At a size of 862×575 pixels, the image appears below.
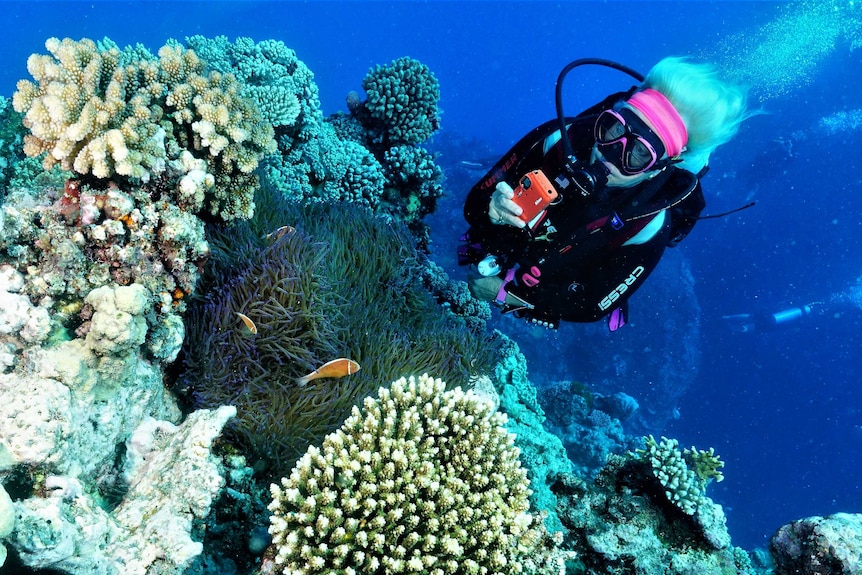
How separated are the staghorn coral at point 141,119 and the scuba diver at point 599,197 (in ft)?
7.12

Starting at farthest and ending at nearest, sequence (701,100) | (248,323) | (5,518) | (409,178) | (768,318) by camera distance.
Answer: (768,318) < (409,178) < (701,100) < (248,323) < (5,518)

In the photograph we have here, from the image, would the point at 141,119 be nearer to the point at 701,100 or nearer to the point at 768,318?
the point at 701,100

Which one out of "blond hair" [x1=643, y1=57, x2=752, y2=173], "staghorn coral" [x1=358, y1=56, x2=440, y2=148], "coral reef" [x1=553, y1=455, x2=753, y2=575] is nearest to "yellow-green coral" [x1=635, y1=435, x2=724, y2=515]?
"coral reef" [x1=553, y1=455, x2=753, y2=575]

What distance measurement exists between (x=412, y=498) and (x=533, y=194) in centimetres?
267

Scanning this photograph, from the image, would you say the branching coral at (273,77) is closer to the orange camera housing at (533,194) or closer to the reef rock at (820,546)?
the orange camera housing at (533,194)

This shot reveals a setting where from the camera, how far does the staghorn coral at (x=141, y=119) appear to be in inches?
105

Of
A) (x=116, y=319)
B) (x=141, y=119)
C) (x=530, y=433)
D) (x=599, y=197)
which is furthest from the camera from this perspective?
(x=530, y=433)

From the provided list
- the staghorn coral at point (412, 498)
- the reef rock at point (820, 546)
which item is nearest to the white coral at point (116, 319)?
the staghorn coral at point (412, 498)

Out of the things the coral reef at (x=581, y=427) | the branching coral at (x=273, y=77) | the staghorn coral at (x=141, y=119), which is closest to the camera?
the staghorn coral at (x=141, y=119)

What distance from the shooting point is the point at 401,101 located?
7.44 metres

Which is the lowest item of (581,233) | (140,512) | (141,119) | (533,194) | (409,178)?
(140,512)

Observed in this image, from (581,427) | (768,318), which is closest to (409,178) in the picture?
(581,427)

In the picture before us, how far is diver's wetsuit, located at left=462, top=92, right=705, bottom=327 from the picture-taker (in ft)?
14.3

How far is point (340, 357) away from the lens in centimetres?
344
